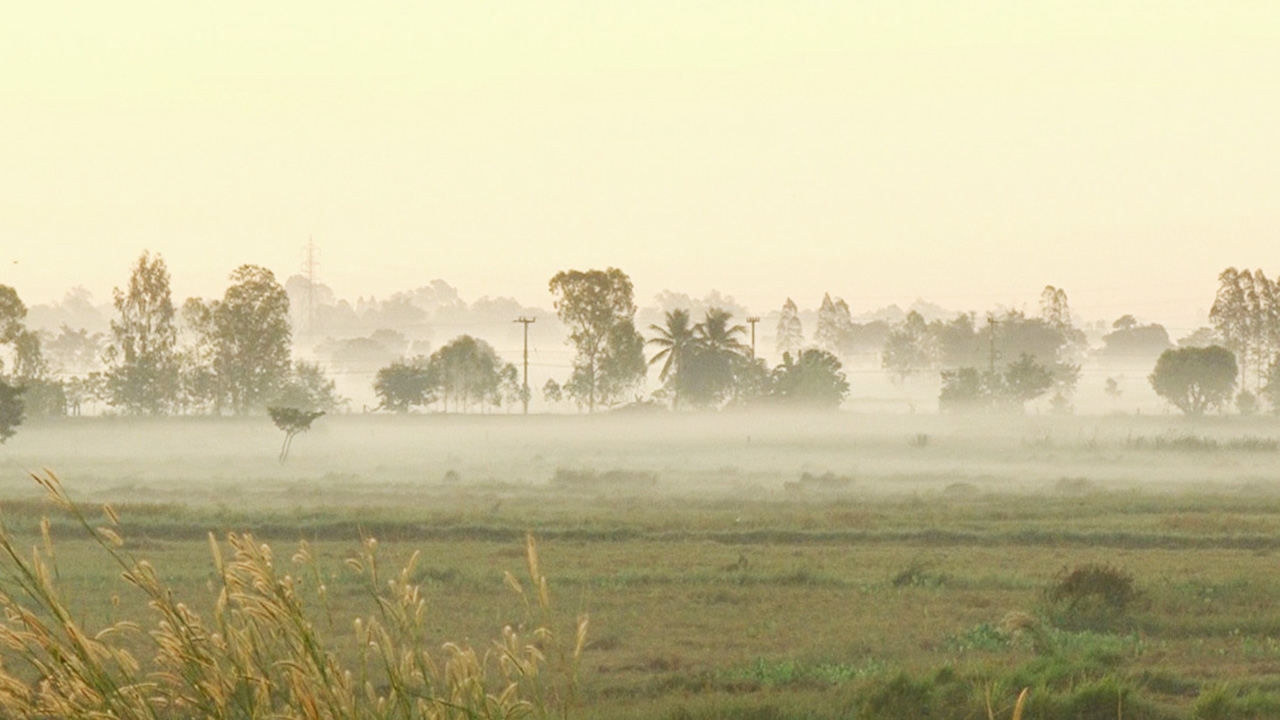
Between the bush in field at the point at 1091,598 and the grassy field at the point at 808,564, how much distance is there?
57 mm

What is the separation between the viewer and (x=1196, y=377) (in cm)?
9088

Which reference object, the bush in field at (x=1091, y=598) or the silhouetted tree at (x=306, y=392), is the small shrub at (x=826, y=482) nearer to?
the bush in field at (x=1091, y=598)

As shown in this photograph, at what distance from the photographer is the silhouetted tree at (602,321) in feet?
306

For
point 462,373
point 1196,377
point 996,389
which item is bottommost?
point 996,389

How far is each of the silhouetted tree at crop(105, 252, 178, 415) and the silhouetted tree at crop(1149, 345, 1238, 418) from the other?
65548 millimetres

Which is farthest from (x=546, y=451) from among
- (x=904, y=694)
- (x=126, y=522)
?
(x=904, y=694)

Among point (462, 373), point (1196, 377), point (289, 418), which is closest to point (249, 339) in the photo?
point (462, 373)

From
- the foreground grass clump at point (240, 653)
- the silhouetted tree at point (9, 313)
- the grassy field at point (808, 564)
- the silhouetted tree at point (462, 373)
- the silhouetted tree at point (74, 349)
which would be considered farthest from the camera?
the silhouetted tree at point (74, 349)

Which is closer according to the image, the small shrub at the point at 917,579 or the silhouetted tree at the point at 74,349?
the small shrub at the point at 917,579

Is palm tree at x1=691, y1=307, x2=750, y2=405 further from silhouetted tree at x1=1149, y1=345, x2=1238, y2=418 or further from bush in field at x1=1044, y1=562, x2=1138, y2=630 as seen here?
bush in field at x1=1044, y1=562, x2=1138, y2=630

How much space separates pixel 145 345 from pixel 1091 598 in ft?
256

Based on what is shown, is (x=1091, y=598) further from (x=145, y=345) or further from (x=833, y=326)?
(x=833, y=326)

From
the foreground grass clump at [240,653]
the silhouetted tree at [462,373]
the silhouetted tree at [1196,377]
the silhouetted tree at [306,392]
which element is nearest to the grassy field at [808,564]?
the foreground grass clump at [240,653]

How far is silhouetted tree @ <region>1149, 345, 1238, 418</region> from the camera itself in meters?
90.4
